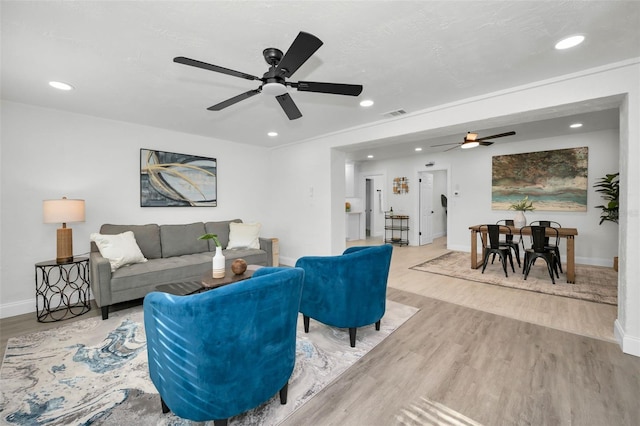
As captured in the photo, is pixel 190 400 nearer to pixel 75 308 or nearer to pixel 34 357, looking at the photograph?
pixel 34 357

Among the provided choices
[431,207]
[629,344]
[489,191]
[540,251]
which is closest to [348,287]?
[629,344]

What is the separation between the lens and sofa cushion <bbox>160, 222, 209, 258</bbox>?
405cm

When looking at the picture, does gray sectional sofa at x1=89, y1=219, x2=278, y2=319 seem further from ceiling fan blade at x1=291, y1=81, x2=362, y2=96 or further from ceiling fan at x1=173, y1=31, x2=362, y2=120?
ceiling fan blade at x1=291, y1=81, x2=362, y2=96

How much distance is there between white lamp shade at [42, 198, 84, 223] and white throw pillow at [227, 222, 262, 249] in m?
1.98

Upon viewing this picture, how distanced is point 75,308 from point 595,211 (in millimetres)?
8641

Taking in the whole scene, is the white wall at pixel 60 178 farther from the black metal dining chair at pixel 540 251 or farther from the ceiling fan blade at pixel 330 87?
the black metal dining chair at pixel 540 251

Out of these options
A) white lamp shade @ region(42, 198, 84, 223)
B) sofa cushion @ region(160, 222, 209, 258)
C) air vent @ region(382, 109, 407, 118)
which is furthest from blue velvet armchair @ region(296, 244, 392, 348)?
white lamp shade @ region(42, 198, 84, 223)

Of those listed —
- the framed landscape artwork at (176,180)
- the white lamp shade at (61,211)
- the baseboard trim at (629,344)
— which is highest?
the framed landscape artwork at (176,180)

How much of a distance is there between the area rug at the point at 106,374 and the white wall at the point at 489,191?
15.8 ft

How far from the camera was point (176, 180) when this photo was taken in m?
4.54

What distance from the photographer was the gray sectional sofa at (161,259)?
3.01 m

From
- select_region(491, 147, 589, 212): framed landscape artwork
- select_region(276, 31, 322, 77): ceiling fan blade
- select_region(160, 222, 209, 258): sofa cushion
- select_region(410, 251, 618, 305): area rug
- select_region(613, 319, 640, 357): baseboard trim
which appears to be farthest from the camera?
select_region(491, 147, 589, 212): framed landscape artwork

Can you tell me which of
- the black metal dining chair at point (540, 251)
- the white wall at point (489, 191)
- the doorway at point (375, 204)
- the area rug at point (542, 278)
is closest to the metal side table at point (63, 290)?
the area rug at point (542, 278)

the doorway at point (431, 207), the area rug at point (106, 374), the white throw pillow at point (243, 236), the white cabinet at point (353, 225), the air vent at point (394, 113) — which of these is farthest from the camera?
the white cabinet at point (353, 225)
